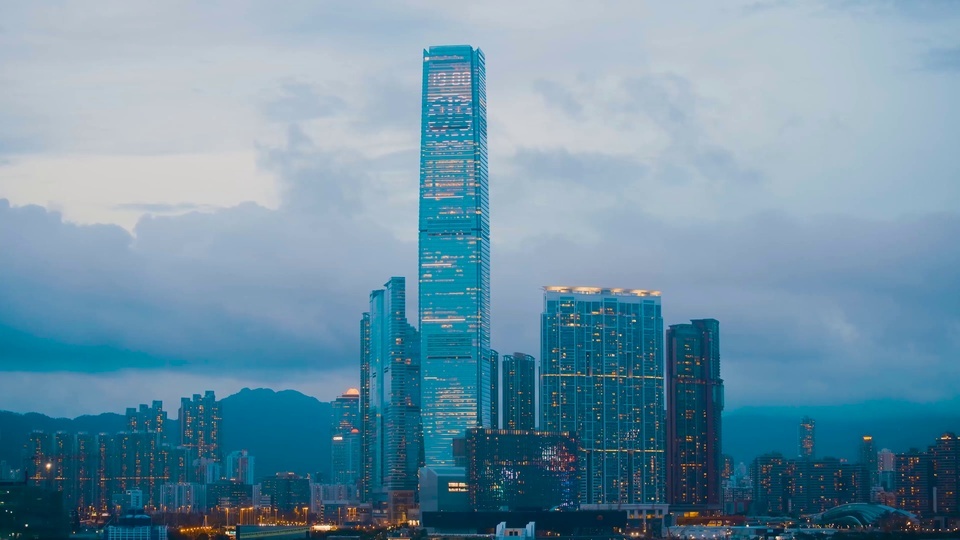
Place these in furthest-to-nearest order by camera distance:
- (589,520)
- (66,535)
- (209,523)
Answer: (209,523) → (589,520) → (66,535)

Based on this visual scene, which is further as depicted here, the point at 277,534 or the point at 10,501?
the point at 277,534

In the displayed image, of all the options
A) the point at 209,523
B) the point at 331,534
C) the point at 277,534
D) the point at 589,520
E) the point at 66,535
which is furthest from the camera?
the point at 209,523

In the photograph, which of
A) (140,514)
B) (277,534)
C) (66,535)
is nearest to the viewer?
(66,535)

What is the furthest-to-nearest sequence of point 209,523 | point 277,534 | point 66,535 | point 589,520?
point 209,523 → point 589,520 → point 277,534 → point 66,535

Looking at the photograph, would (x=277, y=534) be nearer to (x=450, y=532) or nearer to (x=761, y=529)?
(x=450, y=532)

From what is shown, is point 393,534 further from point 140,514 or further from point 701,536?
point 140,514

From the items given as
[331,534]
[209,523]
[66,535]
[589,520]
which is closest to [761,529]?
[589,520]

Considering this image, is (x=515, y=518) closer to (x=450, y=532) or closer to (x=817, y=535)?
(x=450, y=532)

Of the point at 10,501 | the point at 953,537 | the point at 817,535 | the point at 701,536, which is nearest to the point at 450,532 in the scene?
the point at 701,536

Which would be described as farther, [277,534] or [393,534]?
[393,534]
